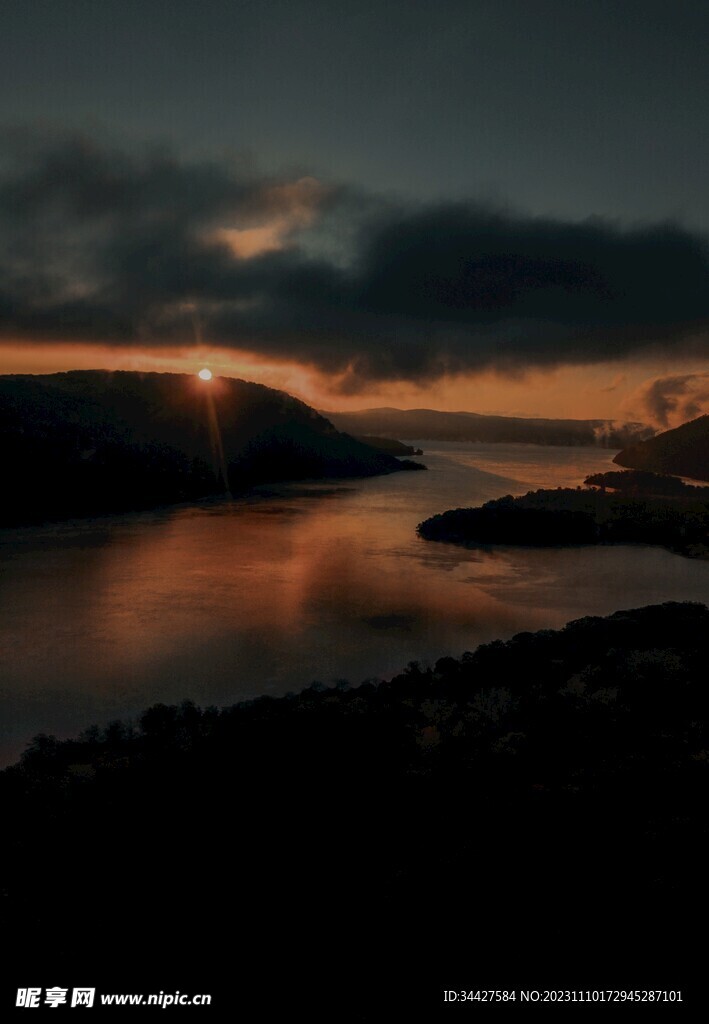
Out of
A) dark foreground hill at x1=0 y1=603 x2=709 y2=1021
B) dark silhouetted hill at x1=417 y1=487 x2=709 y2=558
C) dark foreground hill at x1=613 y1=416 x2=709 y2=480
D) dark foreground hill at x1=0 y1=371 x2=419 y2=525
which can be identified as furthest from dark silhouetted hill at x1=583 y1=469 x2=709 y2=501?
dark foreground hill at x1=0 y1=603 x2=709 y2=1021

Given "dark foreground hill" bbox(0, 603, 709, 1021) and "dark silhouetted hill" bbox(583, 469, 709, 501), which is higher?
"dark silhouetted hill" bbox(583, 469, 709, 501)

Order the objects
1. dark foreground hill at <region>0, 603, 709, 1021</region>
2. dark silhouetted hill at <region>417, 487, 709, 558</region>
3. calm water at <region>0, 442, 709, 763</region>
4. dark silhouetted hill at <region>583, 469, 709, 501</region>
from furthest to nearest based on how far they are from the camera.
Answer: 1. dark silhouetted hill at <region>583, 469, 709, 501</region>
2. dark silhouetted hill at <region>417, 487, 709, 558</region>
3. calm water at <region>0, 442, 709, 763</region>
4. dark foreground hill at <region>0, 603, 709, 1021</region>

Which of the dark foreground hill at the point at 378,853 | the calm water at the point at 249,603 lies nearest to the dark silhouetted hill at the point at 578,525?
the calm water at the point at 249,603

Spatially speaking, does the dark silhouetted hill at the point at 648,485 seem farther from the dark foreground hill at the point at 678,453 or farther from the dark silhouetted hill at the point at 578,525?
the dark foreground hill at the point at 678,453

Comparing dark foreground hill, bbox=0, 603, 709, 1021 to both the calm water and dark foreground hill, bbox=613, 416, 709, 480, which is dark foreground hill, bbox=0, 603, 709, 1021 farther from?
dark foreground hill, bbox=613, 416, 709, 480

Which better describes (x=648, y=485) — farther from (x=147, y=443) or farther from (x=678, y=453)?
(x=147, y=443)

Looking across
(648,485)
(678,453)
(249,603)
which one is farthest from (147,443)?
(678,453)

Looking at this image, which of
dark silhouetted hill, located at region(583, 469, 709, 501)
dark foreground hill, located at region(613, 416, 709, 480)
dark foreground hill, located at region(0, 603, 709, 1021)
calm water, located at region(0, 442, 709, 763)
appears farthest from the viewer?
dark foreground hill, located at region(613, 416, 709, 480)
